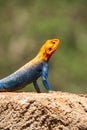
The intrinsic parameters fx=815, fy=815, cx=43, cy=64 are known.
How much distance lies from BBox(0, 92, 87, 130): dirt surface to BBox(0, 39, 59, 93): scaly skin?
0.62 meters

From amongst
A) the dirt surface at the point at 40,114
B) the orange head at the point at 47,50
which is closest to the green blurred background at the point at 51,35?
the orange head at the point at 47,50

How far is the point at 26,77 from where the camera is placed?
18.9 feet

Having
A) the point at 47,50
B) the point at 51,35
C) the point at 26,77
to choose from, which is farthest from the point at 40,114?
the point at 51,35

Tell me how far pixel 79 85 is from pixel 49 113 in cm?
1122

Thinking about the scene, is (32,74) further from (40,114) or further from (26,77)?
(40,114)

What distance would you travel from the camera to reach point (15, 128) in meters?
5.02

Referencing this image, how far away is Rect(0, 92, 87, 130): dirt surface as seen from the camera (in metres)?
5.03

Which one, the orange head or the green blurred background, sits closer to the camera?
the orange head

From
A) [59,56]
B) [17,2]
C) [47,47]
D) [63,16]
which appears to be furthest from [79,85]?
[47,47]

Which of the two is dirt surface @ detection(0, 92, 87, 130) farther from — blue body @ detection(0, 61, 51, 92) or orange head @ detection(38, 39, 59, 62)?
orange head @ detection(38, 39, 59, 62)

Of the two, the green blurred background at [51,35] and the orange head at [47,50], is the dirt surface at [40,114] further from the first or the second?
the green blurred background at [51,35]

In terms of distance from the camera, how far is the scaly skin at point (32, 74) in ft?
18.8

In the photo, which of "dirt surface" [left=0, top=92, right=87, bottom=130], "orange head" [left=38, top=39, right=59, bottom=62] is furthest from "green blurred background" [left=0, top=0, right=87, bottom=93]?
"dirt surface" [left=0, top=92, right=87, bottom=130]

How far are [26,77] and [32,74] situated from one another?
59 millimetres
